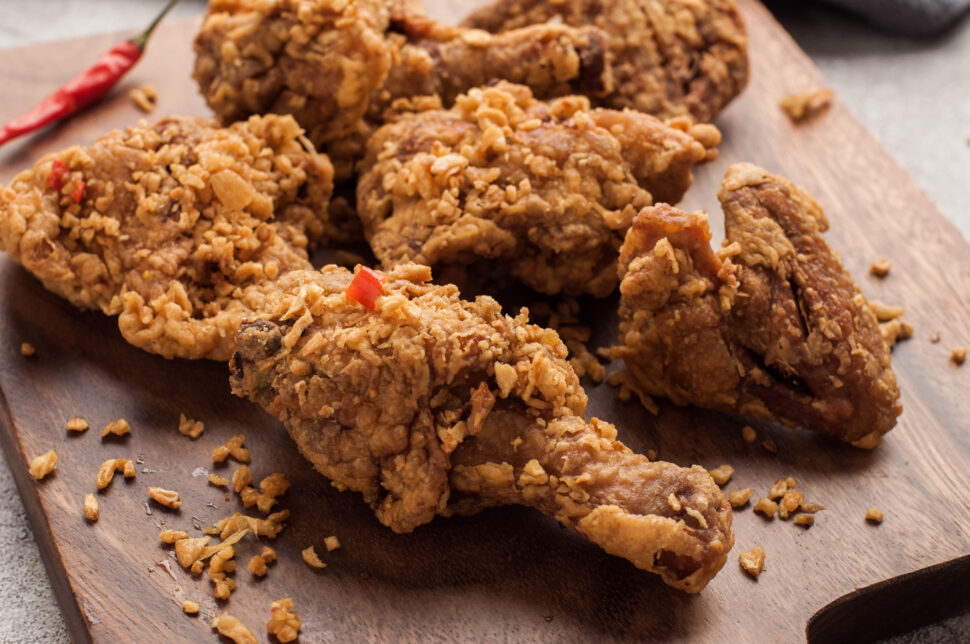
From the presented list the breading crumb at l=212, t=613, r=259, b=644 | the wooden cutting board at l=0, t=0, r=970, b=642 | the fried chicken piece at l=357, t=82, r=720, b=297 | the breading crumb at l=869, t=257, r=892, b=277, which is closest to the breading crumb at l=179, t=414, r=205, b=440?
the wooden cutting board at l=0, t=0, r=970, b=642

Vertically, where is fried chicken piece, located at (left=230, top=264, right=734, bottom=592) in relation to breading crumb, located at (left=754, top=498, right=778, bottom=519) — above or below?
above

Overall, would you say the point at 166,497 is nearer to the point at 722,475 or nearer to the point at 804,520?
the point at 722,475

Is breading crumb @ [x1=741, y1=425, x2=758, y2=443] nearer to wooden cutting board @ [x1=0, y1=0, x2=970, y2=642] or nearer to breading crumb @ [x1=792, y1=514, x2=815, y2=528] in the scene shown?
wooden cutting board @ [x1=0, y1=0, x2=970, y2=642]

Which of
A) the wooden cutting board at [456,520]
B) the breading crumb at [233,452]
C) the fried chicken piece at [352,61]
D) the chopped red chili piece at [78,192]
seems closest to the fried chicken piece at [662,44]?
the fried chicken piece at [352,61]

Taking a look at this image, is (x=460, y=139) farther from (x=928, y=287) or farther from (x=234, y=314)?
(x=928, y=287)

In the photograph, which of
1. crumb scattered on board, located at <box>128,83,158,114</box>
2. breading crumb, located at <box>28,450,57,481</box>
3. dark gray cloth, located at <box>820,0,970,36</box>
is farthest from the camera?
dark gray cloth, located at <box>820,0,970,36</box>

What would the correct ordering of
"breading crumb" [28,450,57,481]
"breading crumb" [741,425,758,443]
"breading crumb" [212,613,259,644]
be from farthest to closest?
"breading crumb" [741,425,758,443] < "breading crumb" [28,450,57,481] < "breading crumb" [212,613,259,644]

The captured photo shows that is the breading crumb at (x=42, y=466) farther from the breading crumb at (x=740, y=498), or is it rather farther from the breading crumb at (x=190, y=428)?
the breading crumb at (x=740, y=498)
